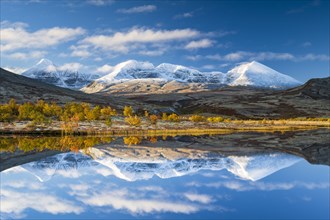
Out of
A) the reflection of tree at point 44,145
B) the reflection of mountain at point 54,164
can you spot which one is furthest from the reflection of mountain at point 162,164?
the reflection of tree at point 44,145

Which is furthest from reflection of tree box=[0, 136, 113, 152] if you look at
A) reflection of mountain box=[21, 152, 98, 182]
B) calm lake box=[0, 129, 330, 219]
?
calm lake box=[0, 129, 330, 219]

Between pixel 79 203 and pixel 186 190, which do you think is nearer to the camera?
pixel 79 203

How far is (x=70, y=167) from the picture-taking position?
31.5m

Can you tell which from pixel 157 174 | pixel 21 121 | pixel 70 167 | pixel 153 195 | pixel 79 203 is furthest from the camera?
pixel 21 121

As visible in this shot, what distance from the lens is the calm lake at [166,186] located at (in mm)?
17906

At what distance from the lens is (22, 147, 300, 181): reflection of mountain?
93.4 feet

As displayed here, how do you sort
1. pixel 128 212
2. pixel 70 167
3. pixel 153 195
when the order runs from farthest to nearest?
pixel 70 167, pixel 153 195, pixel 128 212

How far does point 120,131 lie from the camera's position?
79.8 meters

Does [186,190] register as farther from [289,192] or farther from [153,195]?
[289,192]

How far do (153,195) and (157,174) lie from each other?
711 cm

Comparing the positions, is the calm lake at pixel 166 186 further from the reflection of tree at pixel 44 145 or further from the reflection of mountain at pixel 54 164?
the reflection of tree at pixel 44 145

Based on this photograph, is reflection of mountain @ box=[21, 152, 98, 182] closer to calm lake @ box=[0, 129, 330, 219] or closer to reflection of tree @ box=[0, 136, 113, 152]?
calm lake @ box=[0, 129, 330, 219]

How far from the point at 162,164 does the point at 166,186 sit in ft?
32.1

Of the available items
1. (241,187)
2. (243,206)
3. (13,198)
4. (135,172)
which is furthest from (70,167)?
(243,206)
